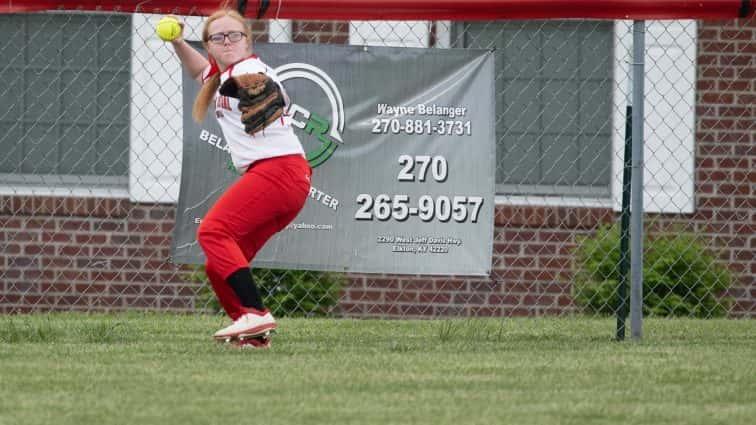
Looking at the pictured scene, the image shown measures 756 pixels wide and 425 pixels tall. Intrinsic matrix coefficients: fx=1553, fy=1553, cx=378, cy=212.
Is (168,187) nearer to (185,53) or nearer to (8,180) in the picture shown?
(8,180)

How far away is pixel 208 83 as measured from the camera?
22.3 feet

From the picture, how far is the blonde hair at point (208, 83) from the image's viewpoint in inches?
265

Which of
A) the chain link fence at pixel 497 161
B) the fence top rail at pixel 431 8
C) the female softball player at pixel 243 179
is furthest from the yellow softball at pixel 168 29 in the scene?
the chain link fence at pixel 497 161

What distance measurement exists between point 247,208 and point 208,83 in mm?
630

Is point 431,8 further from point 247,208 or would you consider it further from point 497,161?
point 497,161

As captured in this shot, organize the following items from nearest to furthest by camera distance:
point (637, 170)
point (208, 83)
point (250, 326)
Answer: point (250, 326), point (208, 83), point (637, 170)

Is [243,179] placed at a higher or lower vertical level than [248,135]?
Result: lower

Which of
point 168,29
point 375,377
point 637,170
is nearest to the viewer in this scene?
point 375,377

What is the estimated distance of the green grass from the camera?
477 centimetres

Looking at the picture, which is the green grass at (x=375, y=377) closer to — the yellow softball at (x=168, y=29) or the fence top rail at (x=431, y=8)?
the yellow softball at (x=168, y=29)

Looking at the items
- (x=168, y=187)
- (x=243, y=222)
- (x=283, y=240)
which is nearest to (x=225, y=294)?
(x=243, y=222)

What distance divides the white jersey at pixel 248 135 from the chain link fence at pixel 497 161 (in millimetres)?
3960

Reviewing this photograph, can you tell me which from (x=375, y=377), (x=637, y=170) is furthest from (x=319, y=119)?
(x=375, y=377)

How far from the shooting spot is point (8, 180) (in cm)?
1105
